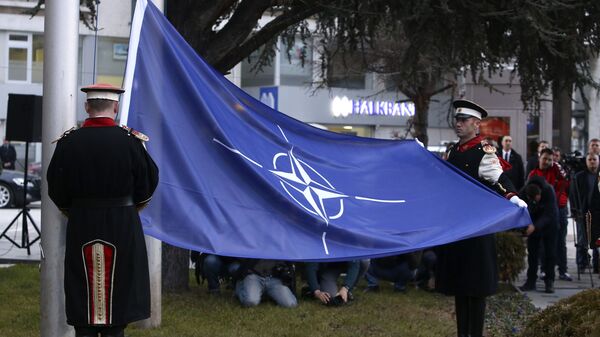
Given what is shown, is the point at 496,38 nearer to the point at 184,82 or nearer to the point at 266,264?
the point at 266,264

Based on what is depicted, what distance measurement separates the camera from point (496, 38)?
10.8 meters

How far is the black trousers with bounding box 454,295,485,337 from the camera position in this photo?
7.78 metres

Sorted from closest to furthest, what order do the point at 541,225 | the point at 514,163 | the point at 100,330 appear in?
the point at 100,330 < the point at 541,225 < the point at 514,163

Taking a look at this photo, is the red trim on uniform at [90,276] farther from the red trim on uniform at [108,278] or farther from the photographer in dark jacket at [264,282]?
the photographer in dark jacket at [264,282]

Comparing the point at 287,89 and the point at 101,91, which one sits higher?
the point at 287,89

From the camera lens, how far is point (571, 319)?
6027mm

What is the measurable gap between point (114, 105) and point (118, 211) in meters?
0.67

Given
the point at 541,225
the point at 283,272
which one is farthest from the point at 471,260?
the point at 541,225

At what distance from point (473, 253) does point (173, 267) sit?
163 inches

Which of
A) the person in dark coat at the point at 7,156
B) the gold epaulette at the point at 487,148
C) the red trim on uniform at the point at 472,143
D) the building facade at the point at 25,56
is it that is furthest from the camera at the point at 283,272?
the building facade at the point at 25,56

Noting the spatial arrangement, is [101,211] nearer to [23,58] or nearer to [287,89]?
[287,89]

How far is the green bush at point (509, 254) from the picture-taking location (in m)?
12.6

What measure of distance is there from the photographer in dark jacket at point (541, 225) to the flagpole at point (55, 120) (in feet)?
25.5

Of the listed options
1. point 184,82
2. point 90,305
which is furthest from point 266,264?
point 90,305
